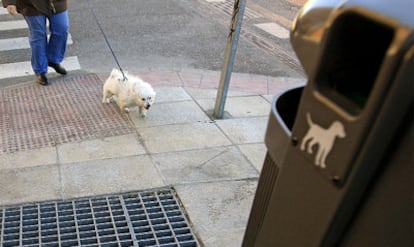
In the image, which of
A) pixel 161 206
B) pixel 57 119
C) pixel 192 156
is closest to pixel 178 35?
pixel 57 119

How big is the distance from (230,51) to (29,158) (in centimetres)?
224

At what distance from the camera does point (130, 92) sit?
485 centimetres

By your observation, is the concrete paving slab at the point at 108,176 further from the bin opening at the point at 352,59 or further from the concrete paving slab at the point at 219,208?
the bin opening at the point at 352,59

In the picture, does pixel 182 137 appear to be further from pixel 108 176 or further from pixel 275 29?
pixel 275 29

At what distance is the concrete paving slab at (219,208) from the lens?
320 centimetres

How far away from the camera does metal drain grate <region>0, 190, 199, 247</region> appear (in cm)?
311

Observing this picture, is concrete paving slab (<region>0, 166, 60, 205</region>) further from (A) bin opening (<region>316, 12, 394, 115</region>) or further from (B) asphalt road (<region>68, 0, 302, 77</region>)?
(B) asphalt road (<region>68, 0, 302, 77</region>)

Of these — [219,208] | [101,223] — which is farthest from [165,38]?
[101,223]

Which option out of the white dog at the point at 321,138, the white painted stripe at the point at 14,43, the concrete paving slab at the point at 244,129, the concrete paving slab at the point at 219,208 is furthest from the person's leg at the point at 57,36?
the white dog at the point at 321,138

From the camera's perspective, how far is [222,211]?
3467mm

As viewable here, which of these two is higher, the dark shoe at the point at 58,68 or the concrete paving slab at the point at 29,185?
the concrete paving slab at the point at 29,185

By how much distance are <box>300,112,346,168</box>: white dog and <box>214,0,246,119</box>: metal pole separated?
3.52 metres

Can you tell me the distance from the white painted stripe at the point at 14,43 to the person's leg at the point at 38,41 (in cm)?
209

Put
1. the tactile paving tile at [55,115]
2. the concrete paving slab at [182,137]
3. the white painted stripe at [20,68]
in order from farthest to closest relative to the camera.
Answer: the white painted stripe at [20,68] < the tactile paving tile at [55,115] < the concrete paving slab at [182,137]
